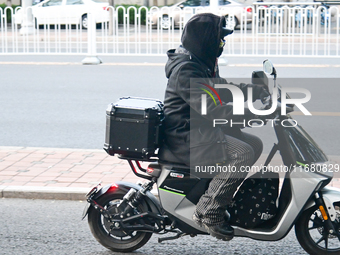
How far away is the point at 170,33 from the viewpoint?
14.7m

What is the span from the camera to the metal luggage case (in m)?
3.89

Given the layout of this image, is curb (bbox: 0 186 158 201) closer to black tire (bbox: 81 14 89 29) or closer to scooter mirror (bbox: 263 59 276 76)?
scooter mirror (bbox: 263 59 276 76)

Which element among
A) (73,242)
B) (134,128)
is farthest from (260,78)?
(73,242)

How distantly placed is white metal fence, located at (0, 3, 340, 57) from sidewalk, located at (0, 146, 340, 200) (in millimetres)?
7821

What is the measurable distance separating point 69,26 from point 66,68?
218 centimetres

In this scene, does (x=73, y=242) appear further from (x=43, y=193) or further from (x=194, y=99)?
(x=194, y=99)

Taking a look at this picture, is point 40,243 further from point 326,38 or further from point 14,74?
point 326,38

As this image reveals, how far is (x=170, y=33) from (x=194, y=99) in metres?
11.2

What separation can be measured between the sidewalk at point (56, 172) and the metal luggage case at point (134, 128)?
4.73ft

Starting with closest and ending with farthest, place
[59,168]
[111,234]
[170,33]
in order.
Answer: [111,234] < [59,168] < [170,33]

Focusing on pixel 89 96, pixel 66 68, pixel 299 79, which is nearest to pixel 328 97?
pixel 299 79

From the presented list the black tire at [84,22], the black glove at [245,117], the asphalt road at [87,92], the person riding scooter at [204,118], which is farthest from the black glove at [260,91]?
the black tire at [84,22]

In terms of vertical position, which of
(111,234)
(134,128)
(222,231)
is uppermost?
(134,128)

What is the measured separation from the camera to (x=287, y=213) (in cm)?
384
